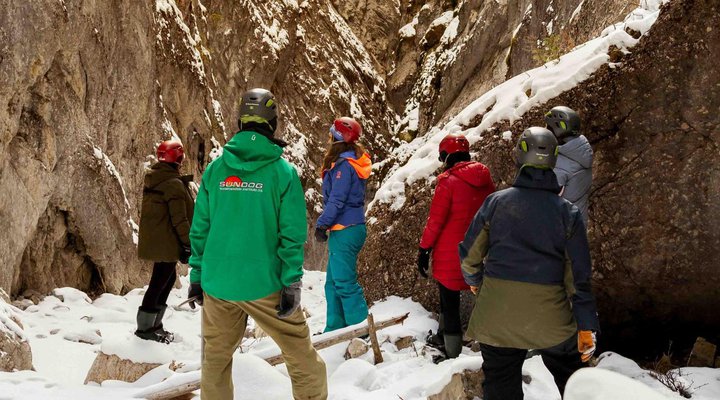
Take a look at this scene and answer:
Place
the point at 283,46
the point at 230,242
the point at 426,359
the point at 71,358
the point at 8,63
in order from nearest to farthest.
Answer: the point at 230,242 < the point at 426,359 < the point at 71,358 < the point at 8,63 < the point at 283,46

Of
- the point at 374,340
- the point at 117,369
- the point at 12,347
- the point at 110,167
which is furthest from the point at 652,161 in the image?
the point at 110,167

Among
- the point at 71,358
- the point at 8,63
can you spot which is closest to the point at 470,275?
the point at 71,358

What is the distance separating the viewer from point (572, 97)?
555 cm

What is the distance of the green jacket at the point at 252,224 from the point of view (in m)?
3.21

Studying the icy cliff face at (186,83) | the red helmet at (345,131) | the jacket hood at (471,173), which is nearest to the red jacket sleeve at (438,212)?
the jacket hood at (471,173)

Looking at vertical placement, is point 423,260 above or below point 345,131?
below

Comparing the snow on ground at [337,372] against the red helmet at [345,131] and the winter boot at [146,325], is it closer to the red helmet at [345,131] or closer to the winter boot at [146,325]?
the winter boot at [146,325]

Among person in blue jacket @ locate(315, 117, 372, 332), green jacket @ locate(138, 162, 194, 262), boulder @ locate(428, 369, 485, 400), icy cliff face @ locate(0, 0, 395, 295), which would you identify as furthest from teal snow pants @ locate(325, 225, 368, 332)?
icy cliff face @ locate(0, 0, 395, 295)

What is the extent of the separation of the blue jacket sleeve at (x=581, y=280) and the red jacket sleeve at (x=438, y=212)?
171 centimetres

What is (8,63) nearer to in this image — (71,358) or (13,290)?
(13,290)

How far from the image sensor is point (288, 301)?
10.5 feet

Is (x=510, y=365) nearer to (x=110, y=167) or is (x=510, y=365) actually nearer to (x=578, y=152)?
(x=578, y=152)

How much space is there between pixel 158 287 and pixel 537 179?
394 cm

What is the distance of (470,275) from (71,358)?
223 inches
